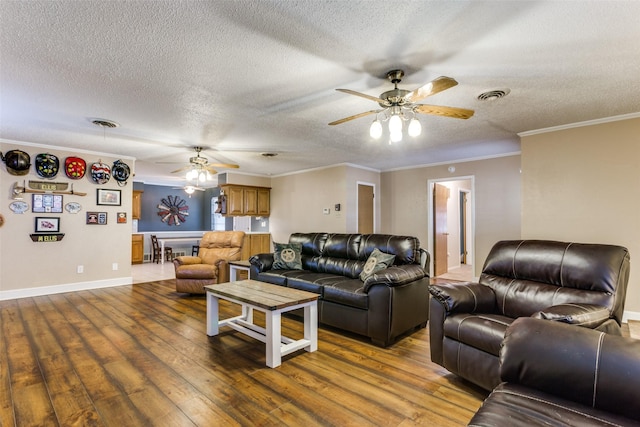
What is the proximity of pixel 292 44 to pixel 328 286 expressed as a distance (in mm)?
2426

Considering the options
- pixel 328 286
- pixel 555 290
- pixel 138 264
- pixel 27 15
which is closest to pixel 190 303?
pixel 328 286

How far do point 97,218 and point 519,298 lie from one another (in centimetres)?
637

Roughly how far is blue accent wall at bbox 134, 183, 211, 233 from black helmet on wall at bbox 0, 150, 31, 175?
164 inches

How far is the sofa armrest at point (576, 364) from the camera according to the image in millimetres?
1199

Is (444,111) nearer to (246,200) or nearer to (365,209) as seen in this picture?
(365,209)

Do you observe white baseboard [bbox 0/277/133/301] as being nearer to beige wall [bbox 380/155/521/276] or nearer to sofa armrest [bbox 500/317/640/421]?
beige wall [bbox 380/155/521/276]

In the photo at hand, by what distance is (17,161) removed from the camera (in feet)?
15.4

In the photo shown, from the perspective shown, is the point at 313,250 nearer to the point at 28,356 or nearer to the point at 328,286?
the point at 328,286

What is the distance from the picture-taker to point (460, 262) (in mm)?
8266

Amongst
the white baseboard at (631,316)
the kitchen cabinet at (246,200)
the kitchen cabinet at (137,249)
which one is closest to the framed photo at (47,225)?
the kitchen cabinet at (246,200)

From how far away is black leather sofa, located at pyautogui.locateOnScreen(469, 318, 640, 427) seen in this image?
118 cm

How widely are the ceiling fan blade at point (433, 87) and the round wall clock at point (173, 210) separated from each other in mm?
9422

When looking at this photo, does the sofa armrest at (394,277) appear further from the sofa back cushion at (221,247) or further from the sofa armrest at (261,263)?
the sofa back cushion at (221,247)

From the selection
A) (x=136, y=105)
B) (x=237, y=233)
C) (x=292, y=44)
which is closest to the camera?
(x=292, y=44)
